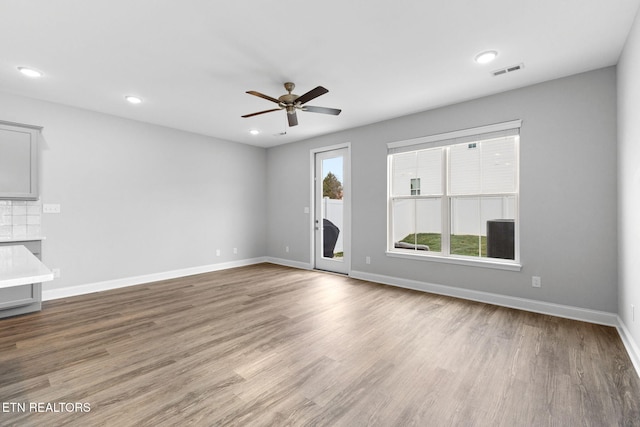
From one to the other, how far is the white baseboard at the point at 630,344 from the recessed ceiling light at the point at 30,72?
615 cm

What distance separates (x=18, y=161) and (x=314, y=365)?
4.32m

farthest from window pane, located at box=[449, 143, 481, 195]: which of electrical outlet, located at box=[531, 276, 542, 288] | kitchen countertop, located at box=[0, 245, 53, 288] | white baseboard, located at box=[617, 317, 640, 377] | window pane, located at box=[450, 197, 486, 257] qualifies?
kitchen countertop, located at box=[0, 245, 53, 288]

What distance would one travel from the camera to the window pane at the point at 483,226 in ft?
12.8

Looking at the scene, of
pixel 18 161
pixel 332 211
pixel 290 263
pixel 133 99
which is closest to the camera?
pixel 18 161

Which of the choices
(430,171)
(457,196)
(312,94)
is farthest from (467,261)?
(312,94)

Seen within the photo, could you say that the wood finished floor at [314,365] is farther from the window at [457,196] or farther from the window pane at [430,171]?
the window pane at [430,171]

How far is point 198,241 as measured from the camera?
5.77 metres

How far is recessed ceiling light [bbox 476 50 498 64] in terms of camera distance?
9.43 ft

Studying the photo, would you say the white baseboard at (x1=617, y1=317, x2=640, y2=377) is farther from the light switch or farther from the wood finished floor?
the light switch

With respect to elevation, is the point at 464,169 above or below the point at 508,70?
below

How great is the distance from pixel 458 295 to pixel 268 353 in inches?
113

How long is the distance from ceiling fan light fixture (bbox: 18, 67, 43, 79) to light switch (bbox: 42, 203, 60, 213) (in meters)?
1.66

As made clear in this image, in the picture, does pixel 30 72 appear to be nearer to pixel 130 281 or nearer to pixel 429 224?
pixel 130 281

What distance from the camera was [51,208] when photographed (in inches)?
161
